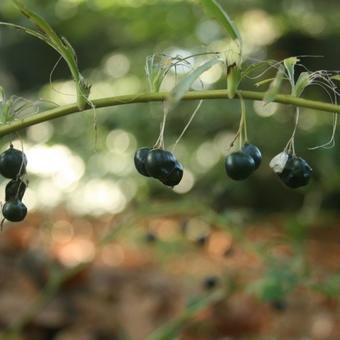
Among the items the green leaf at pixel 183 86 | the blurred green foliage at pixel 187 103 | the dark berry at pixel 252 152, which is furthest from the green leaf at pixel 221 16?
the blurred green foliage at pixel 187 103

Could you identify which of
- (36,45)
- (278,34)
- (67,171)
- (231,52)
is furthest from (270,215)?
(231,52)

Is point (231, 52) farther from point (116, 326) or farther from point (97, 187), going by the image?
point (97, 187)

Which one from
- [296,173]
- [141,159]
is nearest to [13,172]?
[141,159]

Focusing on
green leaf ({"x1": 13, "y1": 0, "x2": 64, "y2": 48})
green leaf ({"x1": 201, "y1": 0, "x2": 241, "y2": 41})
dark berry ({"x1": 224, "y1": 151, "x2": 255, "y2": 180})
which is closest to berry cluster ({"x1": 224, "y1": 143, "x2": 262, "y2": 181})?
dark berry ({"x1": 224, "y1": 151, "x2": 255, "y2": 180})

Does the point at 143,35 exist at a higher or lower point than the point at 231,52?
higher

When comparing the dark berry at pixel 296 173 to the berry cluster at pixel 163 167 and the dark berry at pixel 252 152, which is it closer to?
the dark berry at pixel 252 152

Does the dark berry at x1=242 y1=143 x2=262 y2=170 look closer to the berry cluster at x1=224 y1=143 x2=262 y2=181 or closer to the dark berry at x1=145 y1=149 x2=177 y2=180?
the berry cluster at x1=224 y1=143 x2=262 y2=181

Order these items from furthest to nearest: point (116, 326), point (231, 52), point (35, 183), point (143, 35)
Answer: point (35, 183) < point (143, 35) < point (116, 326) < point (231, 52)
